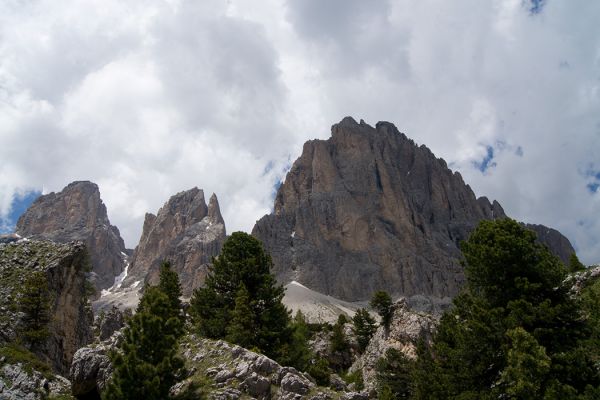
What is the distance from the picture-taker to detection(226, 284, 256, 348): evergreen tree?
31.9 metres

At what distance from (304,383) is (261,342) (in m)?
10.6

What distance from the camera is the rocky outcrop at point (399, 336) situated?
5503 centimetres

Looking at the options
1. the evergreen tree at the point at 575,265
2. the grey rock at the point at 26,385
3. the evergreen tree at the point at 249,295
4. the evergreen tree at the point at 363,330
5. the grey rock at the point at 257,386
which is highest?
the evergreen tree at the point at 575,265

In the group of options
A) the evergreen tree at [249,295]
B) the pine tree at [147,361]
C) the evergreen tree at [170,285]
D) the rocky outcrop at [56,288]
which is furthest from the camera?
the evergreen tree at [170,285]

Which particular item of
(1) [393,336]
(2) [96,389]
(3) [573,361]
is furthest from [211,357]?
(1) [393,336]

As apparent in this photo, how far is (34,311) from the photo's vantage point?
112 ft

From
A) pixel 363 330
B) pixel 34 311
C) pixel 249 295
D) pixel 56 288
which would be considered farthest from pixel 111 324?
pixel 249 295

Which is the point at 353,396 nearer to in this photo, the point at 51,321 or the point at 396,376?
the point at 396,376

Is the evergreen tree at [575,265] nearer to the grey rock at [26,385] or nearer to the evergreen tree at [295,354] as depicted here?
the evergreen tree at [295,354]

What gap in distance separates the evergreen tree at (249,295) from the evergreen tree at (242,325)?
463 mm

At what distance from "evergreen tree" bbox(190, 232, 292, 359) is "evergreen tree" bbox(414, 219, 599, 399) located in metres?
12.9

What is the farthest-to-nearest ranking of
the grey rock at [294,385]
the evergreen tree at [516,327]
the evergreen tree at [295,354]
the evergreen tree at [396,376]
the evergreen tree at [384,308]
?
the evergreen tree at [384,308] → the evergreen tree at [396,376] → the evergreen tree at [295,354] → the grey rock at [294,385] → the evergreen tree at [516,327]

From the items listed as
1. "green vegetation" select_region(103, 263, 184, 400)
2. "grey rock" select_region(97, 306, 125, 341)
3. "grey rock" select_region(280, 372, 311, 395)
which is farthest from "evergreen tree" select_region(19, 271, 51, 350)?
"grey rock" select_region(97, 306, 125, 341)

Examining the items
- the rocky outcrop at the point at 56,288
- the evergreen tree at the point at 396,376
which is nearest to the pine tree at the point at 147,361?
the rocky outcrop at the point at 56,288
